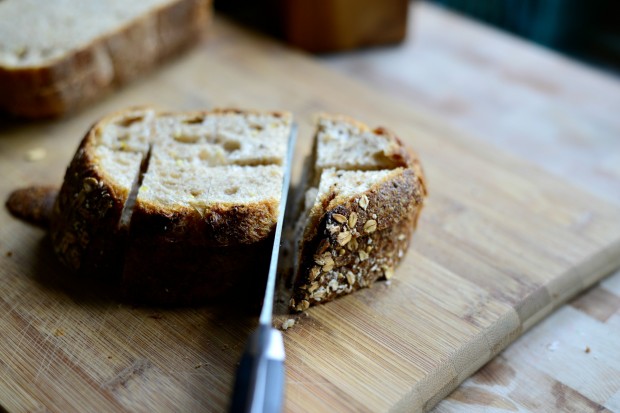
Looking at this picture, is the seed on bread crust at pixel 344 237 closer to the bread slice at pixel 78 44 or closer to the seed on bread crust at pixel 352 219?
the seed on bread crust at pixel 352 219

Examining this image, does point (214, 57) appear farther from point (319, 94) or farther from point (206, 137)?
point (206, 137)

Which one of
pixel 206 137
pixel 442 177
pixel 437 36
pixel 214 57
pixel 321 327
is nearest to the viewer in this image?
pixel 321 327

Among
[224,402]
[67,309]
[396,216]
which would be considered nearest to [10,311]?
[67,309]

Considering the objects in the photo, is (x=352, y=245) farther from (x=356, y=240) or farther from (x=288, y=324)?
(x=288, y=324)

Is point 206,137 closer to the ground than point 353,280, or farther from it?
farther from it

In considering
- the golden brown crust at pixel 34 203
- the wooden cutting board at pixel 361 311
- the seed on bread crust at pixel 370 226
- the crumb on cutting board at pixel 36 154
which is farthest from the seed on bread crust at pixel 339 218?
the crumb on cutting board at pixel 36 154

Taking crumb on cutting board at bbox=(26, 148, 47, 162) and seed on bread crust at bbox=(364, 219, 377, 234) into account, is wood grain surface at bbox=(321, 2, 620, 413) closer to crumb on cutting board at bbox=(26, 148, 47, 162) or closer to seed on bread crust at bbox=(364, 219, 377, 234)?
seed on bread crust at bbox=(364, 219, 377, 234)

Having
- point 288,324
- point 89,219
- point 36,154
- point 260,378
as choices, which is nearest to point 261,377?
point 260,378

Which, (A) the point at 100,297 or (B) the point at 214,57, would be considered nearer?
(A) the point at 100,297

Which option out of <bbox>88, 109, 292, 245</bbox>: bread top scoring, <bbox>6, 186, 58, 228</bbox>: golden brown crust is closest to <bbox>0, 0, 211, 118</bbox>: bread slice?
<bbox>6, 186, 58, 228</bbox>: golden brown crust
